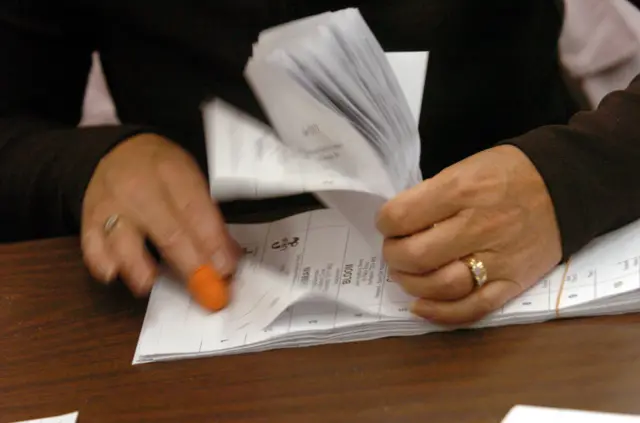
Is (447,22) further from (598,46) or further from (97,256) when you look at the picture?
(97,256)

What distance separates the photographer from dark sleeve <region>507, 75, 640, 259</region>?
0.63m

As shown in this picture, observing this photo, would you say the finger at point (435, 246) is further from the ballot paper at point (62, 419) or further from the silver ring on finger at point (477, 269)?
the ballot paper at point (62, 419)

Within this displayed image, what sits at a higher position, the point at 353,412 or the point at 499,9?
the point at 499,9

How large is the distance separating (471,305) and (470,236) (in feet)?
0.17

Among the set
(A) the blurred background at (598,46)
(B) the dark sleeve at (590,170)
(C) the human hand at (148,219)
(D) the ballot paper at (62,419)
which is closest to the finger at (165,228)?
(C) the human hand at (148,219)

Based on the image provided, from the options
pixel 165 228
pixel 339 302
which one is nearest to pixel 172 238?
pixel 165 228

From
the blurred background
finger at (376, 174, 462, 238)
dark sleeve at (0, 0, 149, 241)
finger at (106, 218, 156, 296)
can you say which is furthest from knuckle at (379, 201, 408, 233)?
the blurred background

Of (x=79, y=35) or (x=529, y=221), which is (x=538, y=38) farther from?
(x=79, y=35)

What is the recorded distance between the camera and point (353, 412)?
0.56 meters

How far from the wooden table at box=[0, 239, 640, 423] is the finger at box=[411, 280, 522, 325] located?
0.01 metres

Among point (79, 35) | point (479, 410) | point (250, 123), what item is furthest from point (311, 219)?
point (79, 35)

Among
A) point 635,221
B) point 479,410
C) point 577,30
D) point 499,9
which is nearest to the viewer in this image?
point 479,410

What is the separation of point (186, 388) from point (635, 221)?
391mm

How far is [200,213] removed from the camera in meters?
0.74
